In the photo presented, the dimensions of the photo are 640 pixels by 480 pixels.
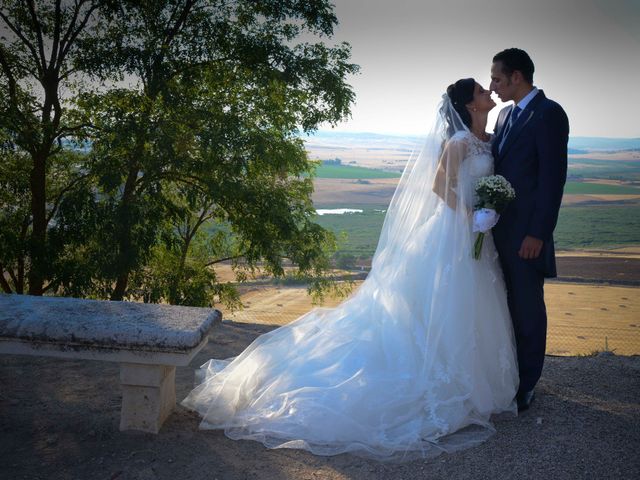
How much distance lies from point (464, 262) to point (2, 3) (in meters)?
9.01

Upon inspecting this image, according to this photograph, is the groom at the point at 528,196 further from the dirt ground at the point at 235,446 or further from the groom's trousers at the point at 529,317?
the dirt ground at the point at 235,446

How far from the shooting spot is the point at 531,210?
13.1 ft

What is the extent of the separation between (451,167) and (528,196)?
1.98 feet

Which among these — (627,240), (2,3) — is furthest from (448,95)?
(627,240)

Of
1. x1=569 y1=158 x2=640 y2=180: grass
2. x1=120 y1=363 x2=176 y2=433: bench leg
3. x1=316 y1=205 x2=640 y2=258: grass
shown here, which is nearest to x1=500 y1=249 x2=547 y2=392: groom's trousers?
x1=120 y1=363 x2=176 y2=433: bench leg

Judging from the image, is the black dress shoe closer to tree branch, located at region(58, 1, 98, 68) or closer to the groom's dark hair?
the groom's dark hair

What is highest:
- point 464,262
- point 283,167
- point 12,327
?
point 283,167

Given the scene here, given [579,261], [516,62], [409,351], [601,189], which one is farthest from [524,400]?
[601,189]

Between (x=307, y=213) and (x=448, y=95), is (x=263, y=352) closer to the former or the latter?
(x=448, y=95)

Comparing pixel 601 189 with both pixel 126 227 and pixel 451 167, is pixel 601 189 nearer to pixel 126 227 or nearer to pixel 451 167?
pixel 126 227

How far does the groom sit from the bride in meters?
0.10

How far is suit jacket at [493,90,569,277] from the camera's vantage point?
153 inches

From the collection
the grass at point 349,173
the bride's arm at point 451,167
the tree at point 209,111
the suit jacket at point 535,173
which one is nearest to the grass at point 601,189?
the grass at point 349,173

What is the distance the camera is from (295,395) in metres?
3.62
